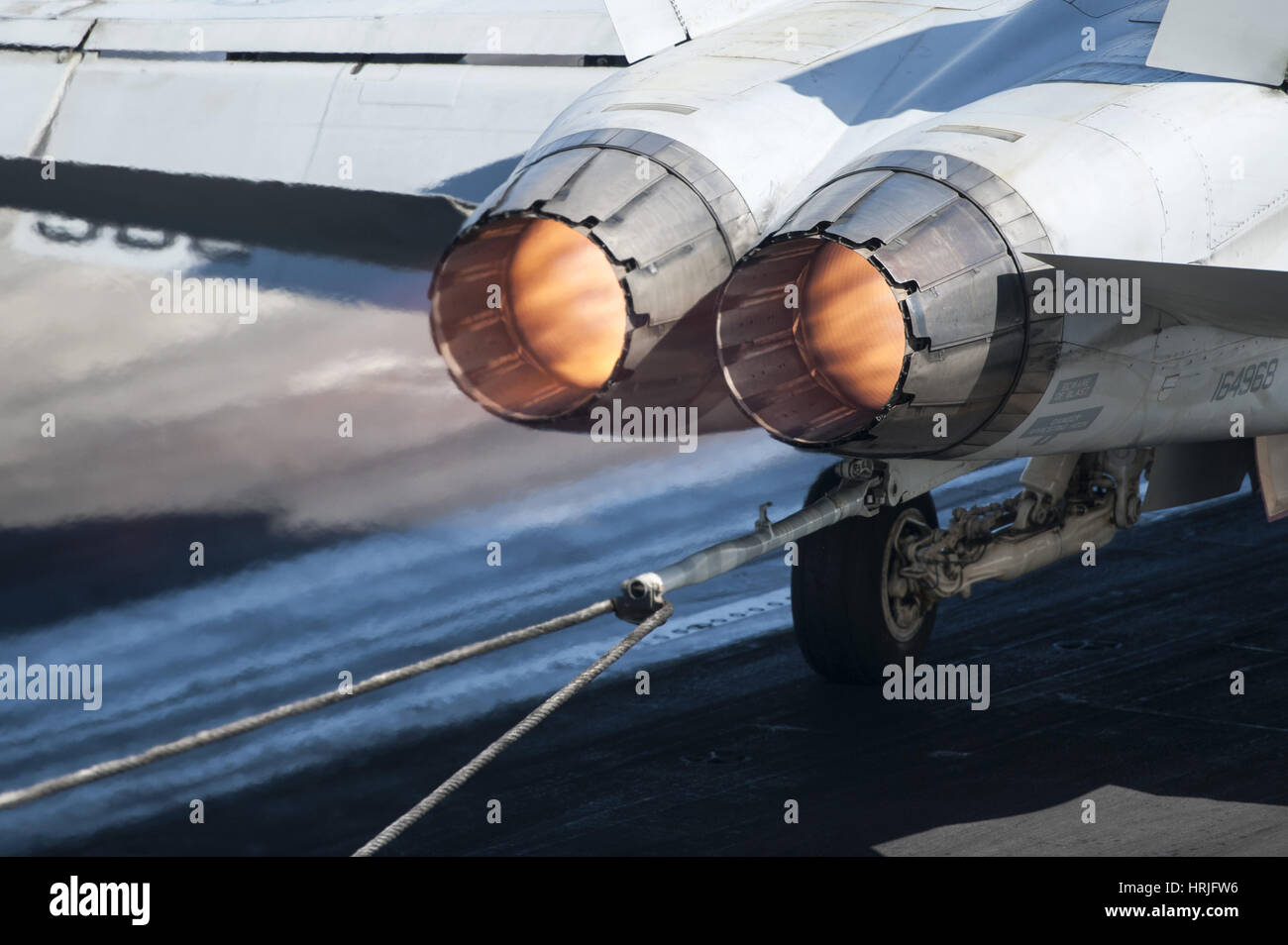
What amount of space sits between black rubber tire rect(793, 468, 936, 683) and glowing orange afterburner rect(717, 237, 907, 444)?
3.32 meters

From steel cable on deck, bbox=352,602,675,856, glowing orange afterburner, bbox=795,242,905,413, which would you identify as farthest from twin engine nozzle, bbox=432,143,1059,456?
steel cable on deck, bbox=352,602,675,856

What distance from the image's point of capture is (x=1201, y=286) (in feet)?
19.2

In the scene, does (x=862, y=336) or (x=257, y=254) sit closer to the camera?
(x=862, y=336)

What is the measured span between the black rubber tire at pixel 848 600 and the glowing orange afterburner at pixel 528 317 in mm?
3212

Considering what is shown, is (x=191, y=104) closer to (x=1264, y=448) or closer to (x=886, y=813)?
(x=886, y=813)

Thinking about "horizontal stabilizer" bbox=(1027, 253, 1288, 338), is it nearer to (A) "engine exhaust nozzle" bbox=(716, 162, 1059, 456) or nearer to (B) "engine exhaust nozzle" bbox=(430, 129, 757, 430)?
(A) "engine exhaust nozzle" bbox=(716, 162, 1059, 456)

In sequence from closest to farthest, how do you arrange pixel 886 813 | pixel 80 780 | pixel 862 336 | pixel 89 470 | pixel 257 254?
pixel 80 780
pixel 862 336
pixel 886 813
pixel 89 470
pixel 257 254

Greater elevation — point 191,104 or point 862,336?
point 191,104

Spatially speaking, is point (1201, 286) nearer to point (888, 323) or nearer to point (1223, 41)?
point (888, 323)

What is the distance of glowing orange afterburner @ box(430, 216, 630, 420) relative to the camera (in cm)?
643

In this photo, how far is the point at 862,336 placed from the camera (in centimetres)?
611

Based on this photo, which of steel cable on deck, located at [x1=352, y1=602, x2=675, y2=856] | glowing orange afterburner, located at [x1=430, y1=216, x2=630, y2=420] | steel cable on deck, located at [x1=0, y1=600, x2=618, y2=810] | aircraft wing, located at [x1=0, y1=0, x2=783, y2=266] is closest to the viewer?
steel cable on deck, located at [x1=0, y1=600, x2=618, y2=810]

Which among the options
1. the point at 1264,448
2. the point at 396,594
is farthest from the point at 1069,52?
the point at 396,594
